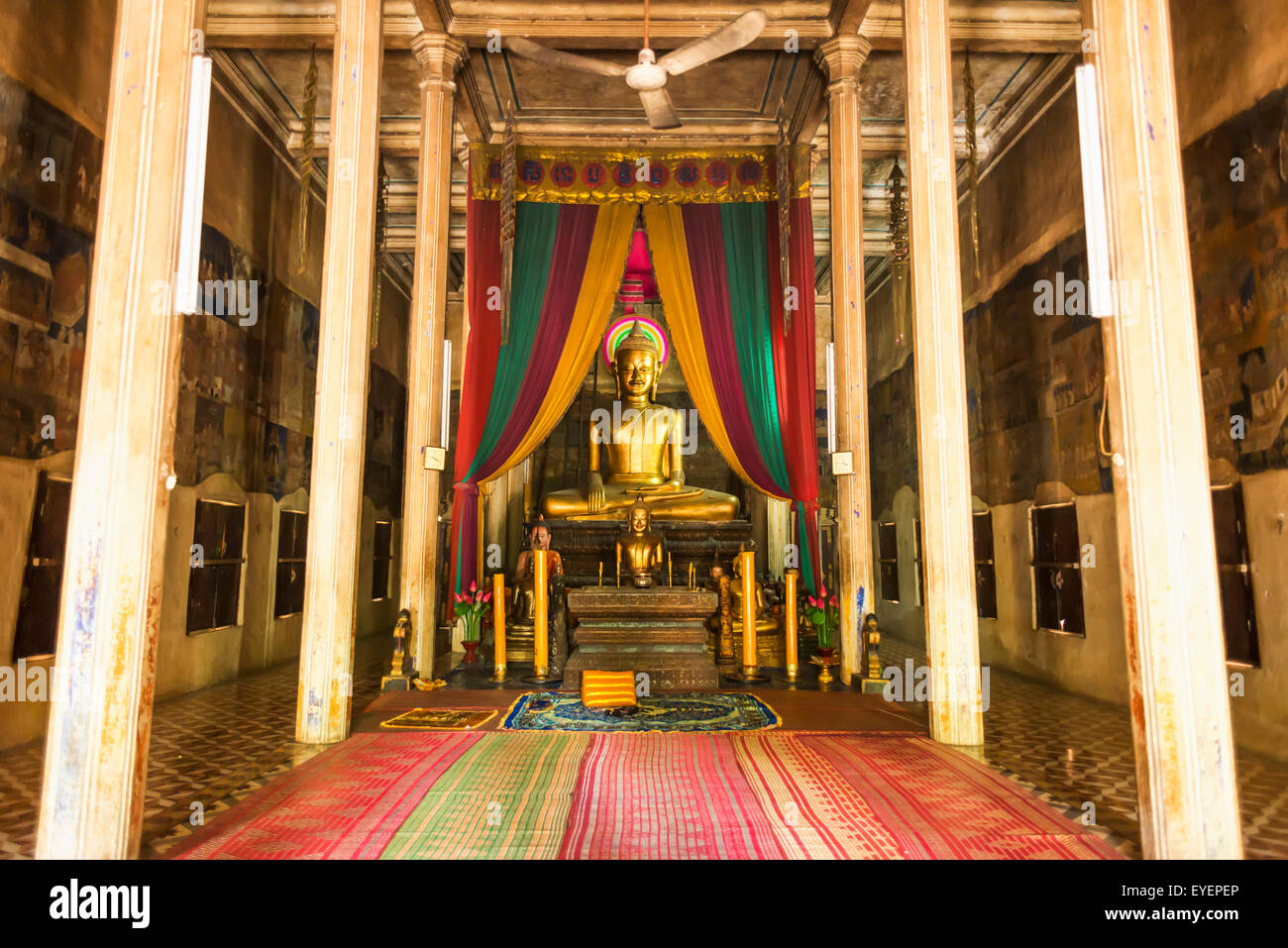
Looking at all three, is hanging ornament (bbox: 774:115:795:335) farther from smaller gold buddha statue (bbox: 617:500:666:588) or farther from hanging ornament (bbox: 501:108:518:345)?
hanging ornament (bbox: 501:108:518:345)

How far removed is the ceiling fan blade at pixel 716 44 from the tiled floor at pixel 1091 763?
14.8 ft

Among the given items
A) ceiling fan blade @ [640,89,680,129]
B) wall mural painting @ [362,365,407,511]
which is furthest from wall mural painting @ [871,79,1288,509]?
wall mural painting @ [362,365,407,511]

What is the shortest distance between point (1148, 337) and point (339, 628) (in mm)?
4316

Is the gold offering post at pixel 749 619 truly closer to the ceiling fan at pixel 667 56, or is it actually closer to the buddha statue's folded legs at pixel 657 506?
the buddha statue's folded legs at pixel 657 506

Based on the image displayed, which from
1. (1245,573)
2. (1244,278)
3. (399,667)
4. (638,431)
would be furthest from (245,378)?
(1245,573)

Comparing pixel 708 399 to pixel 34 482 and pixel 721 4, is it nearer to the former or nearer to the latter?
pixel 721 4

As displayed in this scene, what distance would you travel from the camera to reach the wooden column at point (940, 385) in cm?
451

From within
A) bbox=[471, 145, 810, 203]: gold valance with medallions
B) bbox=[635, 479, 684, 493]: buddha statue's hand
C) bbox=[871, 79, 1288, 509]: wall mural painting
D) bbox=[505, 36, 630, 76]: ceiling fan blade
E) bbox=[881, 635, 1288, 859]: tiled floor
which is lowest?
bbox=[881, 635, 1288, 859]: tiled floor

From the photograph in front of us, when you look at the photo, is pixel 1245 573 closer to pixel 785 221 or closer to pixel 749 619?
pixel 749 619

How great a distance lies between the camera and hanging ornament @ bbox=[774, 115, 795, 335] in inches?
297

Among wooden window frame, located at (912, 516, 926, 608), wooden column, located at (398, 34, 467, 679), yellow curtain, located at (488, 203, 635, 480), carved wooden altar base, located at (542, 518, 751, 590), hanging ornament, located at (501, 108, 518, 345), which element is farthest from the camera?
wooden window frame, located at (912, 516, 926, 608)

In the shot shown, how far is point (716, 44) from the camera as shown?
4922 millimetres

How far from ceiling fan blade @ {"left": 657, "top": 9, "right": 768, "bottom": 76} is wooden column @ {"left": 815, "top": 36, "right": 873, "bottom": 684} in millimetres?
2202

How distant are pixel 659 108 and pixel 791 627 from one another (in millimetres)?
4285
